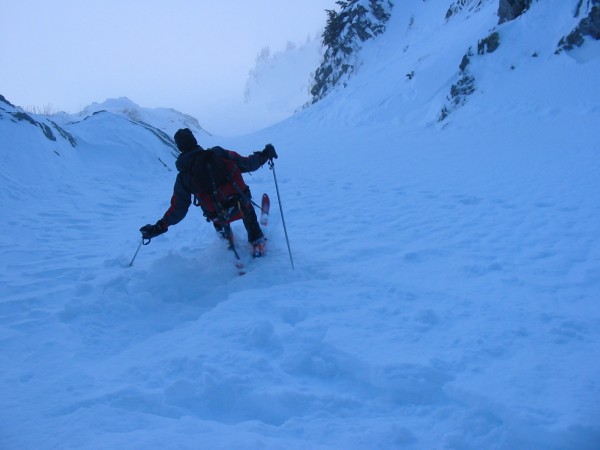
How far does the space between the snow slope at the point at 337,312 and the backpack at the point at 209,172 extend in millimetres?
1044

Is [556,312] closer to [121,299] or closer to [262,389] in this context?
[262,389]

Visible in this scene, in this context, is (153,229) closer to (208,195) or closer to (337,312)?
(208,195)

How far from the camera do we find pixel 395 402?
9.11 feet

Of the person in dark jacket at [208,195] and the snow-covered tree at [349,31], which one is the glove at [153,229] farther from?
the snow-covered tree at [349,31]

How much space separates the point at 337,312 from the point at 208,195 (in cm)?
227

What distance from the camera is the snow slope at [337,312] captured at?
2.53 m

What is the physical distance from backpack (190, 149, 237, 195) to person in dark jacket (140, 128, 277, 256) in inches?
0.7

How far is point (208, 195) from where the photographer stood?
5.14 metres

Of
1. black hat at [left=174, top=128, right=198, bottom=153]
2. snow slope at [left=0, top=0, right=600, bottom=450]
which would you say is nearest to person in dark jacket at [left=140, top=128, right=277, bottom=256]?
black hat at [left=174, top=128, right=198, bottom=153]

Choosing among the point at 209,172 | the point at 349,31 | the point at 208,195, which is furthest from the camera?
the point at 349,31

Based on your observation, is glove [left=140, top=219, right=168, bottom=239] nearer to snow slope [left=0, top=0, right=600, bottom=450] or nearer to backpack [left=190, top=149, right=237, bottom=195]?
snow slope [left=0, top=0, right=600, bottom=450]

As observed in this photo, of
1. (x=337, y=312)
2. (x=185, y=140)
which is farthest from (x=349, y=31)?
(x=337, y=312)

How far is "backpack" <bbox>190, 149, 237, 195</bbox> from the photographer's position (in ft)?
16.2

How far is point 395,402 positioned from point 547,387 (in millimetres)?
973
